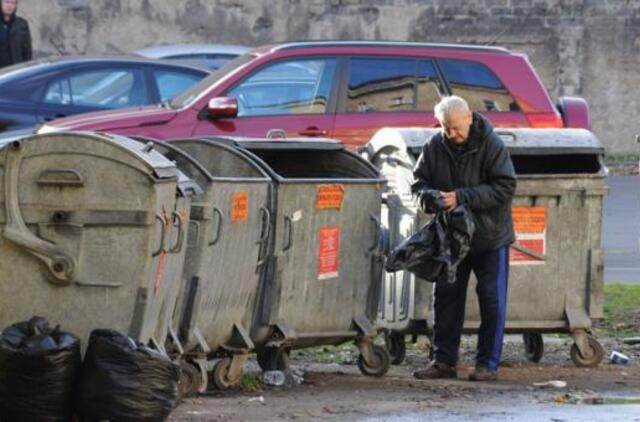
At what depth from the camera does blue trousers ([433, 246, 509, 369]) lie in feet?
39.0

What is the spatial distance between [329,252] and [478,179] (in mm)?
981

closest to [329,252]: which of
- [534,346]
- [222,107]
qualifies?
[534,346]

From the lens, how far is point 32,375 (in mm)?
8688

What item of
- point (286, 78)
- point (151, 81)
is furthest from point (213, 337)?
point (151, 81)

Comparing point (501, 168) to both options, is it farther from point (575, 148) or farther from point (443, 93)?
point (443, 93)

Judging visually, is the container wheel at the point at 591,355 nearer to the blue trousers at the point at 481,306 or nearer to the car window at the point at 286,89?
the blue trousers at the point at 481,306

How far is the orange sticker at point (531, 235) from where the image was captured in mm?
12562

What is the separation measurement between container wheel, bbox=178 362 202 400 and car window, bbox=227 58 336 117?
224 inches

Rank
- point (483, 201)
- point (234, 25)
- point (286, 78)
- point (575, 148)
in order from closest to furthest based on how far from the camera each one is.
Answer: point (483, 201) < point (575, 148) < point (286, 78) < point (234, 25)

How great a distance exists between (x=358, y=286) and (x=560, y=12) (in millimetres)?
21964

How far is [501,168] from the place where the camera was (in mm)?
11719

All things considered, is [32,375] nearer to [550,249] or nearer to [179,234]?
[179,234]

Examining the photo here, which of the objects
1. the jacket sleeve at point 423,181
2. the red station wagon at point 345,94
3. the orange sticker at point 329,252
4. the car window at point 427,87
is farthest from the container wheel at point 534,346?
the car window at point 427,87

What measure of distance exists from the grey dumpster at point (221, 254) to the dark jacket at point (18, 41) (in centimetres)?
973
